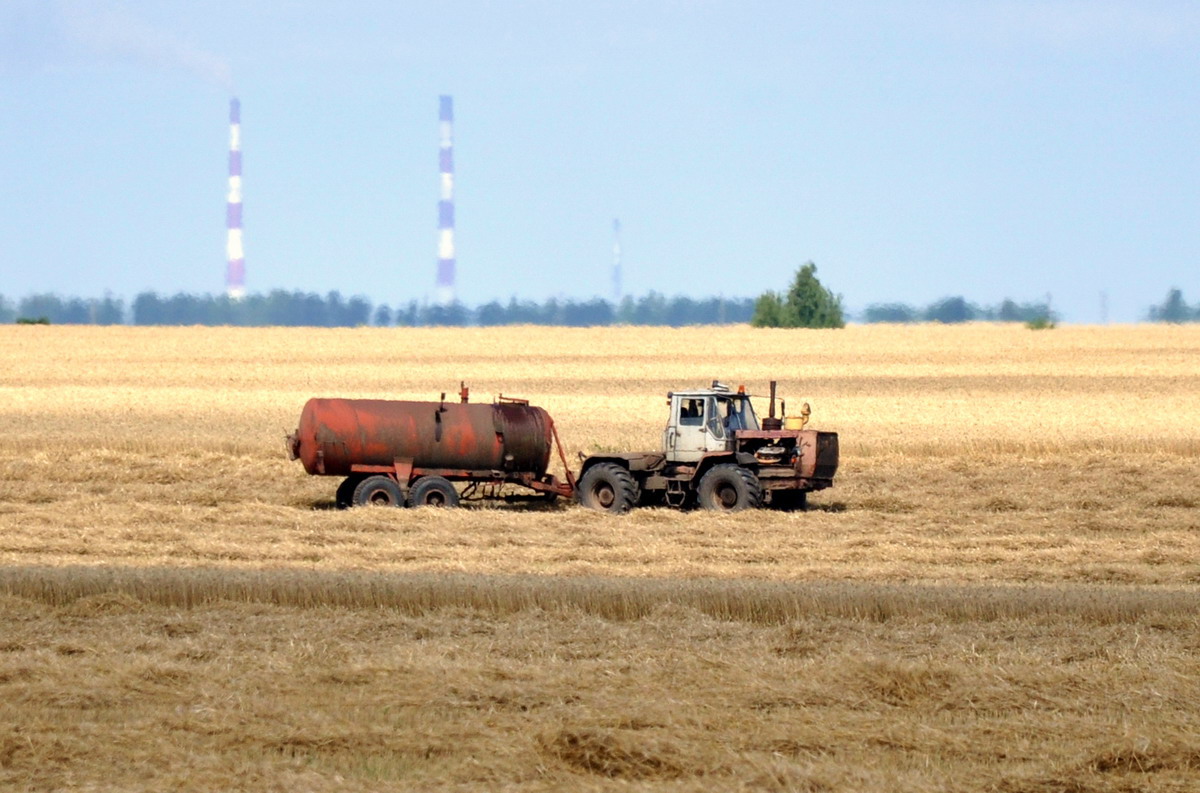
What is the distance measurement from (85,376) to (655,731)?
43482 mm

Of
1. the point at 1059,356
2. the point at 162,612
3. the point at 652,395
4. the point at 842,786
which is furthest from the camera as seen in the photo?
the point at 1059,356

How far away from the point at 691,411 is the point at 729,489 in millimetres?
1296

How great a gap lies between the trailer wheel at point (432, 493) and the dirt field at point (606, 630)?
0.82 meters

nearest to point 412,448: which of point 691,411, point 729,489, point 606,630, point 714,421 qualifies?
point 691,411

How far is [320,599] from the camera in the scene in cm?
1346

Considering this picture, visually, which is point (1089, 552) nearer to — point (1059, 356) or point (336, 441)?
point (336, 441)

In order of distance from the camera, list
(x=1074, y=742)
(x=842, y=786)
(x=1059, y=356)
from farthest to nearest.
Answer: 1. (x=1059, y=356)
2. (x=1074, y=742)
3. (x=842, y=786)

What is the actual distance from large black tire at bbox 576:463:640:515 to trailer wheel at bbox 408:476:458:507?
70.6 inches

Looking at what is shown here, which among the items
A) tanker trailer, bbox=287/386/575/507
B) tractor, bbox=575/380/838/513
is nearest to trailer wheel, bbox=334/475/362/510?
tanker trailer, bbox=287/386/575/507

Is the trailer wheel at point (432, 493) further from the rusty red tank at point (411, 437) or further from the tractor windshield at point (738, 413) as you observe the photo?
the tractor windshield at point (738, 413)

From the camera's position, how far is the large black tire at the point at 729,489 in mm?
21828

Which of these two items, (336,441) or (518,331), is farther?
(518,331)

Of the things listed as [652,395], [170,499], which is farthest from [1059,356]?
[170,499]

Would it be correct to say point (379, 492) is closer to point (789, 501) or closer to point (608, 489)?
point (608, 489)
